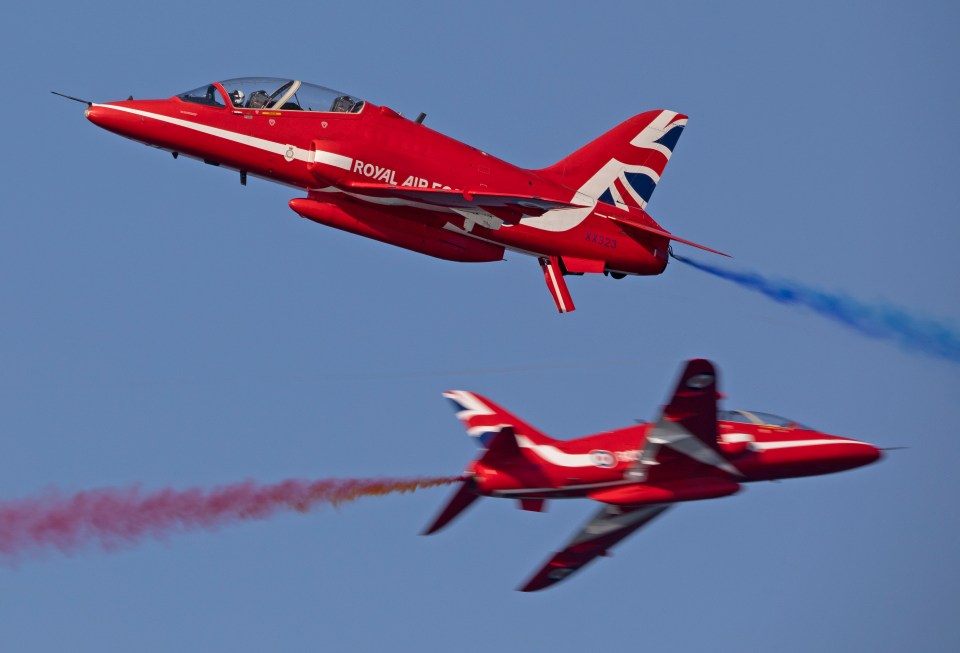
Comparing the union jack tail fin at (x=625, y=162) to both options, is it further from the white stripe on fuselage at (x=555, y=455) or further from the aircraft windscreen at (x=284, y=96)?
the white stripe on fuselage at (x=555, y=455)

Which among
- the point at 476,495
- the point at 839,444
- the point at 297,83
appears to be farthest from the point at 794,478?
the point at 297,83

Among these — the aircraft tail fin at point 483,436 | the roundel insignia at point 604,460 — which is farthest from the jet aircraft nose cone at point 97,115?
the roundel insignia at point 604,460

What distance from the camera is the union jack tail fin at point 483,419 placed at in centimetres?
4066

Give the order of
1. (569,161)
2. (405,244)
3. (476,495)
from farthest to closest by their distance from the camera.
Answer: (569,161)
(405,244)
(476,495)

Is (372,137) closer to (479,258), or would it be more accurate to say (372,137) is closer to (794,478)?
(479,258)

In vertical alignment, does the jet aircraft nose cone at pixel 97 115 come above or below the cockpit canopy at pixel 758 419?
above

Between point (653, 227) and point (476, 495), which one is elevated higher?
point (653, 227)

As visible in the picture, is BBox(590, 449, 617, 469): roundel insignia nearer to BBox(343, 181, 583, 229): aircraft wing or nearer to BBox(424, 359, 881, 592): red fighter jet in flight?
BBox(424, 359, 881, 592): red fighter jet in flight

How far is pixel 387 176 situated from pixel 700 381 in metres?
8.25

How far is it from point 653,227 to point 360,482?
8.96 metres

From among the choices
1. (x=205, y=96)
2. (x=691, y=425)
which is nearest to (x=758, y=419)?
(x=691, y=425)

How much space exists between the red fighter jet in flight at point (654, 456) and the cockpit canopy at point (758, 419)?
0.07ft

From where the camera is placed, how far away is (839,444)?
40.8 metres

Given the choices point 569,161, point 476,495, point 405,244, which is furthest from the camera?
point 569,161
